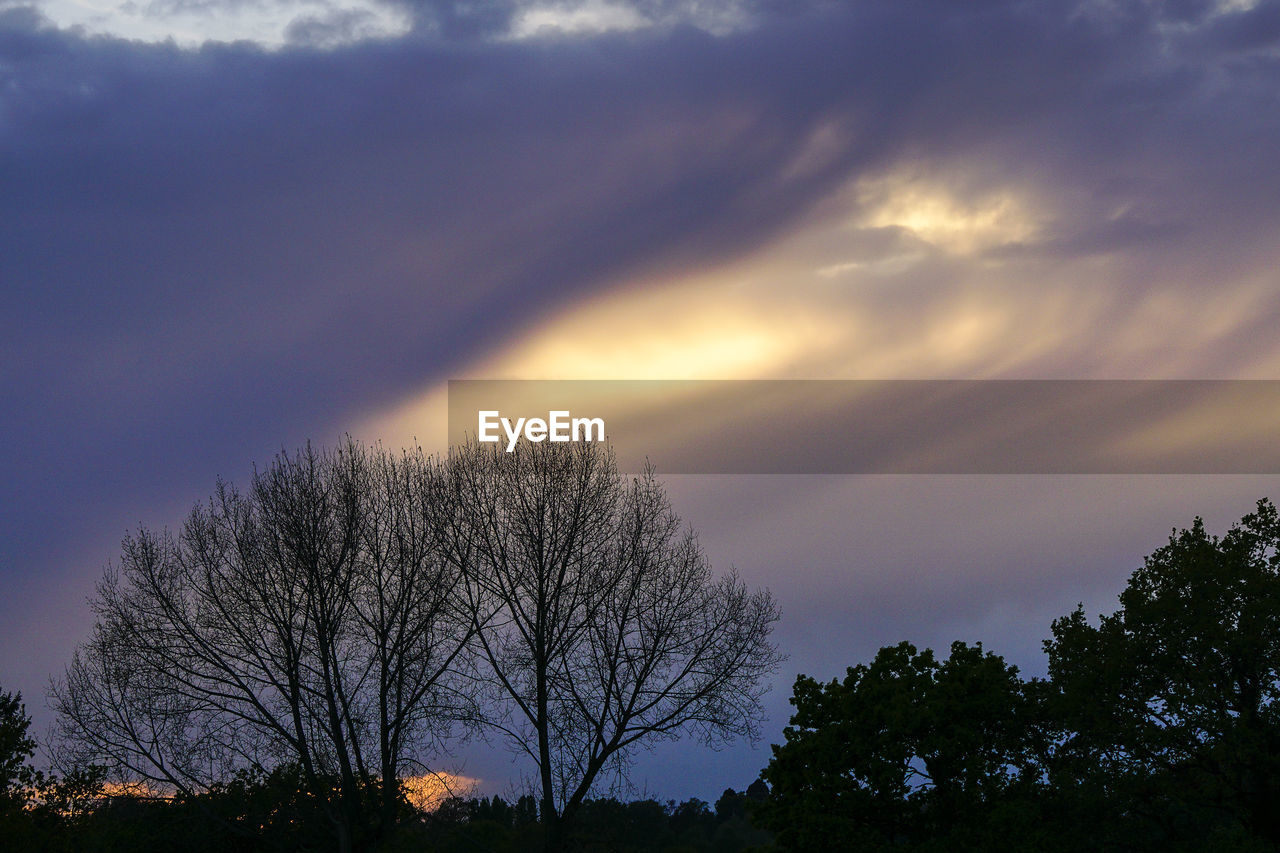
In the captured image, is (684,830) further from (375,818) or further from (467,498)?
(467,498)

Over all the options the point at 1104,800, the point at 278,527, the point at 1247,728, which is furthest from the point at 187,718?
the point at 1247,728

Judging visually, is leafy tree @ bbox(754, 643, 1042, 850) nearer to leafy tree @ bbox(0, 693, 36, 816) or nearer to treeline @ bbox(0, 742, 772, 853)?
treeline @ bbox(0, 742, 772, 853)

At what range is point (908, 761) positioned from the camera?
36.0 meters

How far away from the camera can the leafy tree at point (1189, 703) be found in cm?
3275

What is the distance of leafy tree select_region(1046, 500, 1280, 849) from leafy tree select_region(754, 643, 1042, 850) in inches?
78.1

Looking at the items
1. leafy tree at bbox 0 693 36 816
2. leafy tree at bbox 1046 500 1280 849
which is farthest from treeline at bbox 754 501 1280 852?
leafy tree at bbox 0 693 36 816

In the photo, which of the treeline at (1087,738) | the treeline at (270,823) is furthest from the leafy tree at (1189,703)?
the treeline at (270,823)

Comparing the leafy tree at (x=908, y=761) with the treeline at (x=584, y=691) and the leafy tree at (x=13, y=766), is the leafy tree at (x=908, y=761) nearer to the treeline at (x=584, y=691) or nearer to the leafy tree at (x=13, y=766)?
the treeline at (x=584, y=691)

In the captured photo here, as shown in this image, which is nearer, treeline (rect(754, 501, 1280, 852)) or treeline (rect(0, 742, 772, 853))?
treeline (rect(754, 501, 1280, 852))

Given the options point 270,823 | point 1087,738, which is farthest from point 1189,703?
point 270,823

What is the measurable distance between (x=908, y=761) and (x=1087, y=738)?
18.5 ft

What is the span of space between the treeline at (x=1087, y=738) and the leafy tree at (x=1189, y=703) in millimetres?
46

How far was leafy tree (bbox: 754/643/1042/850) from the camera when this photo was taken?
3462 centimetres

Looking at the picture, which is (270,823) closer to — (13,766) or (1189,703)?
(13,766)
